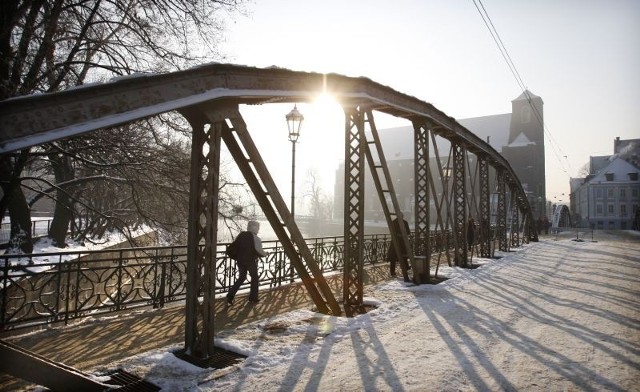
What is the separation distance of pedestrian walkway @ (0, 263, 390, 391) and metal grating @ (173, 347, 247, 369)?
0.67 meters

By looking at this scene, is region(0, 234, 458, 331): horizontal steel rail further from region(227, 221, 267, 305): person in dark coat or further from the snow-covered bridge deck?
region(227, 221, 267, 305): person in dark coat

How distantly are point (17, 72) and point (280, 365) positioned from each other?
27.4 feet

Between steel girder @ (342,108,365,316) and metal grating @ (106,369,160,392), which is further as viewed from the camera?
steel girder @ (342,108,365,316)

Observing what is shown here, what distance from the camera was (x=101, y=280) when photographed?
855 centimetres

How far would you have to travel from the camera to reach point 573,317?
7164mm

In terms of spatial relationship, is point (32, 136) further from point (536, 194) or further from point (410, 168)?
point (410, 168)

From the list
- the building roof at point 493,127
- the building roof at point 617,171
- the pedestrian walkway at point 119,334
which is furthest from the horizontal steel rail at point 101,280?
the building roof at point 617,171

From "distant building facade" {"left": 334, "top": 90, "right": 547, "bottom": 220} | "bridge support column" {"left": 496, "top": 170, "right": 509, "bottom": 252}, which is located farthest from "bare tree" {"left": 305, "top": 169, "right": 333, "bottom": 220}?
"bridge support column" {"left": 496, "top": 170, "right": 509, "bottom": 252}

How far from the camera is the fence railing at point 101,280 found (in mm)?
6316

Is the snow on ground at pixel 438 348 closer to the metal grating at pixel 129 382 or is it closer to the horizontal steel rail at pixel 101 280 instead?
the metal grating at pixel 129 382

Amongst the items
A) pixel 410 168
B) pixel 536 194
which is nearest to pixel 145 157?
pixel 536 194

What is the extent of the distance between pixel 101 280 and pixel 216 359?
17.3ft

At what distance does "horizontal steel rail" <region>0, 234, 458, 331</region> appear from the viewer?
20.6 feet

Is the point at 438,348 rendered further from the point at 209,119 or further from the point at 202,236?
the point at 209,119
